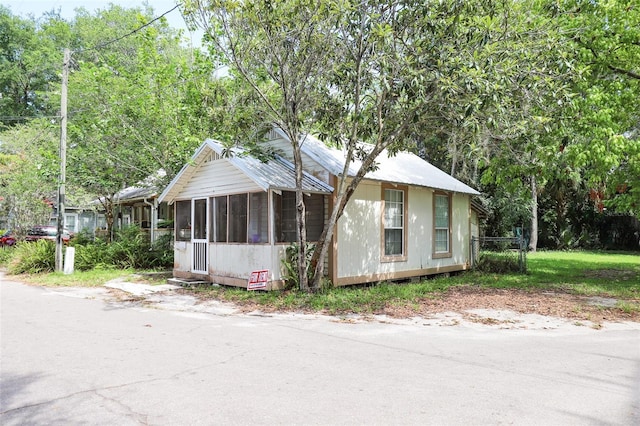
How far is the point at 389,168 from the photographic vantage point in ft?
44.8

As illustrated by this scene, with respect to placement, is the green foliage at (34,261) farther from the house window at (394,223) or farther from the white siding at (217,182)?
the house window at (394,223)

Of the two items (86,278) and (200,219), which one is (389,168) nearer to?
(200,219)

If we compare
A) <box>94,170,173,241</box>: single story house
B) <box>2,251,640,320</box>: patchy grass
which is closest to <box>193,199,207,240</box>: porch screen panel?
<box>2,251,640,320</box>: patchy grass

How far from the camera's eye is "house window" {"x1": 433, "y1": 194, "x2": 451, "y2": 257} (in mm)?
14914

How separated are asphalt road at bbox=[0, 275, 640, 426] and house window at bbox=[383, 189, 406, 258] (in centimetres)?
520

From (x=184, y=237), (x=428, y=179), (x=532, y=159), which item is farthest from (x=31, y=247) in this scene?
(x=532, y=159)

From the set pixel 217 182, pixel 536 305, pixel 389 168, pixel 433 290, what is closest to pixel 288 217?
pixel 217 182

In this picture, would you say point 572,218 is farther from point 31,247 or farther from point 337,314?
point 31,247

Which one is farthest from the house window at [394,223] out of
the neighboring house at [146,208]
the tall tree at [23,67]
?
the tall tree at [23,67]

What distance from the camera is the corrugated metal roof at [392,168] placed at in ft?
39.6

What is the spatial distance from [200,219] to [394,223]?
18.6 ft

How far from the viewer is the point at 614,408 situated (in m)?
4.09

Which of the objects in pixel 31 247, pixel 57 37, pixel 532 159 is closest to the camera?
pixel 532 159

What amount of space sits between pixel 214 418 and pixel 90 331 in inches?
173
